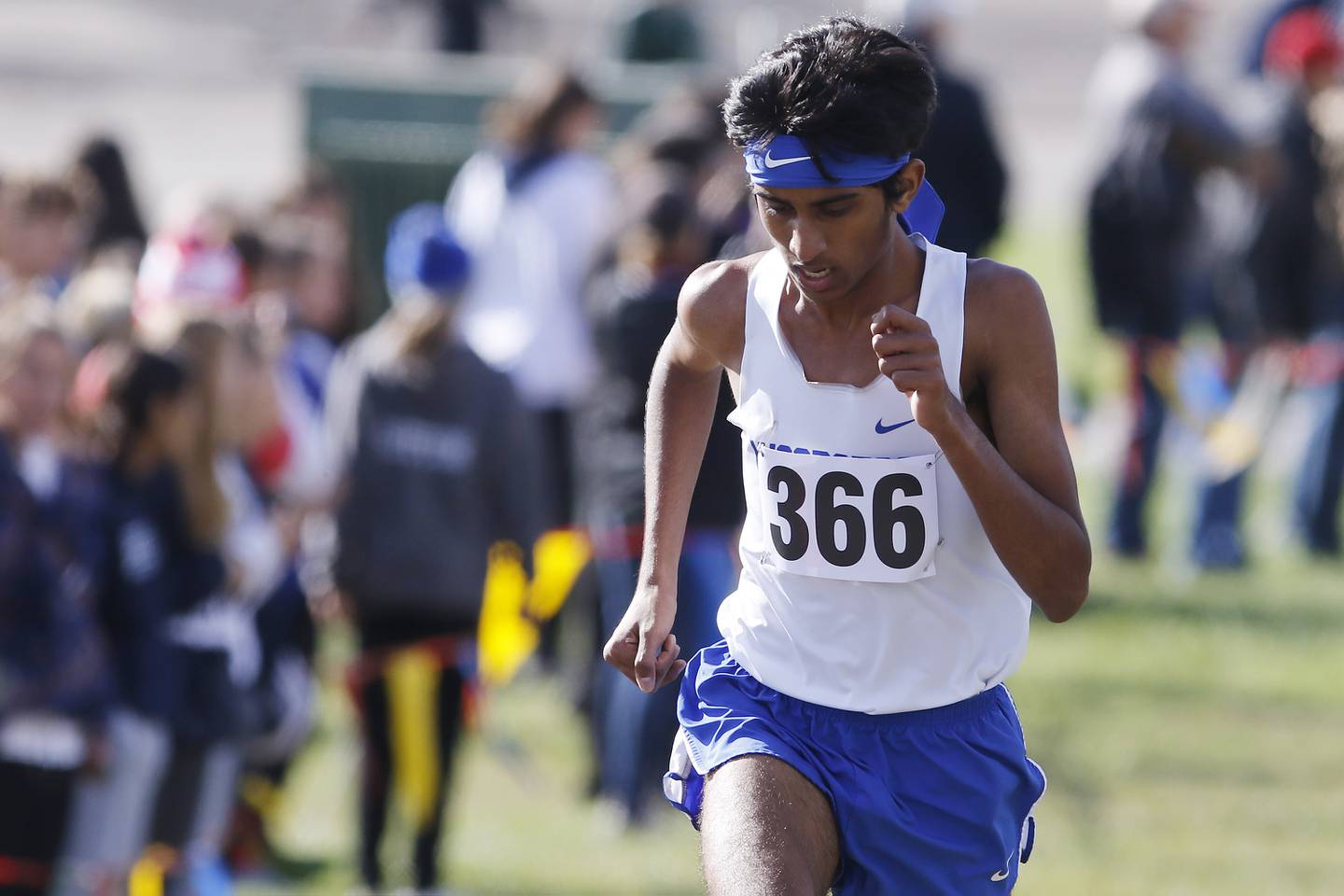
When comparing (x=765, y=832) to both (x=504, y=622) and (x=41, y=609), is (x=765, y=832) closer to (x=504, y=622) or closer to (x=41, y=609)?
(x=41, y=609)

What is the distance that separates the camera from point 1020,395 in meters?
3.63

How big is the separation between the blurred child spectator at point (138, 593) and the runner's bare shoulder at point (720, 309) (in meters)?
2.55

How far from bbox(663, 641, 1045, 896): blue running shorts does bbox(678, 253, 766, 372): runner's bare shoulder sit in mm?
641

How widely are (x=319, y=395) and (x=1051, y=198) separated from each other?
611 inches

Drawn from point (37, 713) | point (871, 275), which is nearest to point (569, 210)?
point (37, 713)

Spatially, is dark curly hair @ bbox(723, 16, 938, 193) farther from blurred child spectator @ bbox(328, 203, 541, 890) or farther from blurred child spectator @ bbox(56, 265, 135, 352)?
blurred child spectator @ bbox(328, 203, 541, 890)

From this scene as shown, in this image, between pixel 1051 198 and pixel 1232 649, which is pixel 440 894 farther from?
pixel 1051 198

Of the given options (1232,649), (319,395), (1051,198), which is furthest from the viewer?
(1051,198)

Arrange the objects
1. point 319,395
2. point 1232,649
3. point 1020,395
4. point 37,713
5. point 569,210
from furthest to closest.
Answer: point 1232,649, point 569,210, point 319,395, point 37,713, point 1020,395

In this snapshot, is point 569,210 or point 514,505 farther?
point 569,210

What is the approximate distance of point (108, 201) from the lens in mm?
9617

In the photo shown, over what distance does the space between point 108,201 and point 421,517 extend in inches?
135

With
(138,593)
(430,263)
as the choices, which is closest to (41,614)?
(138,593)

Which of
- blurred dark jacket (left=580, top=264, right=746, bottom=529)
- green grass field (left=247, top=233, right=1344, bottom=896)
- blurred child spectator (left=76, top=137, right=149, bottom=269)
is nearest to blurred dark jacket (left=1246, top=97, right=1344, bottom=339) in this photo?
green grass field (left=247, top=233, right=1344, bottom=896)
